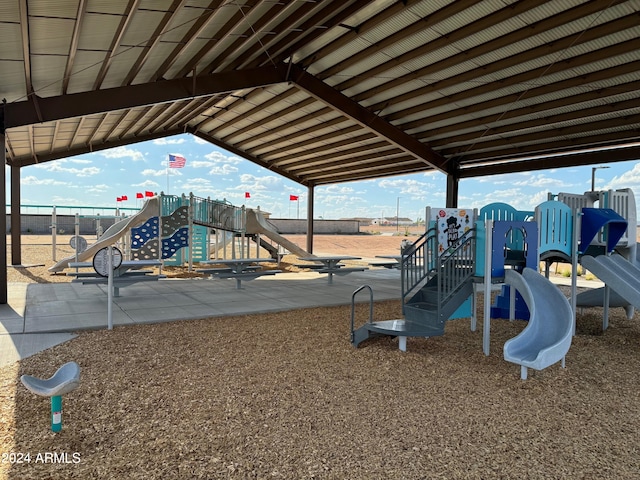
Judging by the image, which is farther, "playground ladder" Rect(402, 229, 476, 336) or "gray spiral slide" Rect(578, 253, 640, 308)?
"gray spiral slide" Rect(578, 253, 640, 308)

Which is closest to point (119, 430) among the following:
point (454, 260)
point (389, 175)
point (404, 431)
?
point (404, 431)

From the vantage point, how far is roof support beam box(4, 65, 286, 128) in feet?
30.1

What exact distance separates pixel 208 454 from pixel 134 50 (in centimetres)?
798

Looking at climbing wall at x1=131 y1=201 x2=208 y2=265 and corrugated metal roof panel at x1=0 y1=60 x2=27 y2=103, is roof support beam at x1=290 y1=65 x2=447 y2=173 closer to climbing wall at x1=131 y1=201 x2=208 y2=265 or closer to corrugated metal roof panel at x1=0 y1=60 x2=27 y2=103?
corrugated metal roof panel at x1=0 y1=60 x2=27 y2=103

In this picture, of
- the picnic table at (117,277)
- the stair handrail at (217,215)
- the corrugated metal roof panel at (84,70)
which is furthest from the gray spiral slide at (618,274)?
the stair handrail at (217,215)

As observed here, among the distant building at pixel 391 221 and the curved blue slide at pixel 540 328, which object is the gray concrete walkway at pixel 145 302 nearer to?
the curved blue slide at pixel 540 328

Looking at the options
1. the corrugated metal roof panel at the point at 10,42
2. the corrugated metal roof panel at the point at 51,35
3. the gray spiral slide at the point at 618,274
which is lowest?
the gray spiral slide at the point at 618,274

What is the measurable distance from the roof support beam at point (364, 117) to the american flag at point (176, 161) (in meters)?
9.40

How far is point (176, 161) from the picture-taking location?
20.0 meters

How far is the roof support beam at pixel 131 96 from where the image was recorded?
9.17 metres

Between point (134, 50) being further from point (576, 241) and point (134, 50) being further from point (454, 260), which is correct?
point (576, 241)

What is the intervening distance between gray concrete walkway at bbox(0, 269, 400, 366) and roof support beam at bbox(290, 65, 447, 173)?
4.58 m

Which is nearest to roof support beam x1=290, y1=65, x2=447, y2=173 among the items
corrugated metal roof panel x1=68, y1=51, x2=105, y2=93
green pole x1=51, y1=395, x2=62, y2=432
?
corrugated metal roof panel x1=68, y1=51, x2=105, y2=93

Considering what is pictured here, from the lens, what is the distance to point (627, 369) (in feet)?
19.1
